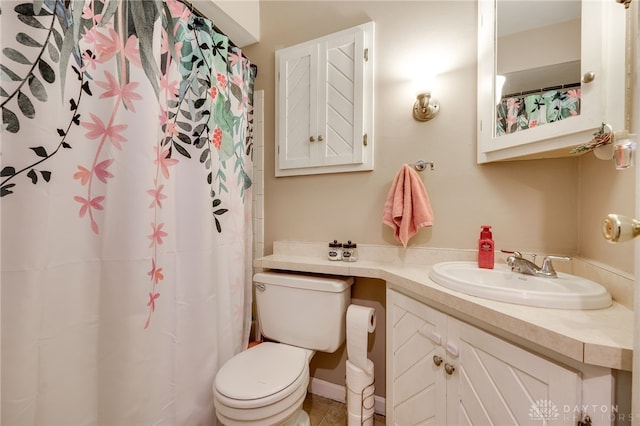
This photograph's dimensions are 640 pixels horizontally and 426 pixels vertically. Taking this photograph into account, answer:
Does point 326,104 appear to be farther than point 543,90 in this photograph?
Yes

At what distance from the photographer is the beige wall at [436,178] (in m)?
1.07

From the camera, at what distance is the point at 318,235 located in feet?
5.06

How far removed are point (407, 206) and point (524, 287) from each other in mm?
534

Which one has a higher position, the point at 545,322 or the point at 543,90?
the point at 543,90

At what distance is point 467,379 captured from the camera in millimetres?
807

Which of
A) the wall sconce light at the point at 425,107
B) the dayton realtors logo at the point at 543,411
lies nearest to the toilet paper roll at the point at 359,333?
the dayton realtors logo at the point at 543,411

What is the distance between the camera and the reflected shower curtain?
2.34 ft

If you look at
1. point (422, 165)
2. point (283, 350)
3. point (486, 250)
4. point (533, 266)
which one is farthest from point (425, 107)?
point (283, 350)

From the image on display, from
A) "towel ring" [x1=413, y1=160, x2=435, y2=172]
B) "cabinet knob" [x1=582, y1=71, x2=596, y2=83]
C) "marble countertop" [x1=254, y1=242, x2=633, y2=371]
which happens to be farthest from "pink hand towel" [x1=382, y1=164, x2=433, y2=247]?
"cabinet knob" [x1=582, y1=71, x2=596, y2=83]

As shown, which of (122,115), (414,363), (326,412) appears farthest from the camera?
(326,412)

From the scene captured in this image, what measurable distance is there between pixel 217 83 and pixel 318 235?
97 centimetres

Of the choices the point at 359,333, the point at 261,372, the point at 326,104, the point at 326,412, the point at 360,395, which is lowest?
the point at 326,412

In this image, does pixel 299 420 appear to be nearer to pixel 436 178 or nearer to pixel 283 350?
pixel 283 350

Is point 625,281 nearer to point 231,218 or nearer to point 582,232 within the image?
point 582,232
